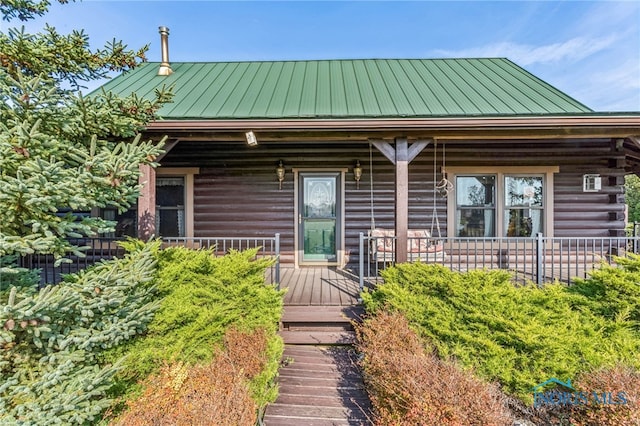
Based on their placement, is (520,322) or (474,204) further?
(474,204)

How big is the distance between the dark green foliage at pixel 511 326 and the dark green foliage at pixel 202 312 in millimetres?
1341

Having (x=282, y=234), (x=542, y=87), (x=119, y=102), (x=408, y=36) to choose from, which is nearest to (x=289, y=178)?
(x=282, y=234)

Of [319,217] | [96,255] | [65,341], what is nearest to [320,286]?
[319,217]

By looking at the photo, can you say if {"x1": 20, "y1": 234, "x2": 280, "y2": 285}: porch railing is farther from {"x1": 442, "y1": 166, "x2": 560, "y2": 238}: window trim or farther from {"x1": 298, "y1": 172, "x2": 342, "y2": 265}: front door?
{"x1": 442, "y1": 166, "x2": 560, "y2": 238}: window trim

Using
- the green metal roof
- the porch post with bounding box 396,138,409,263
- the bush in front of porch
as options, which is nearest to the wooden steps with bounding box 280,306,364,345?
the bush in front of porch

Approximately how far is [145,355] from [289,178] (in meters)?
3.97

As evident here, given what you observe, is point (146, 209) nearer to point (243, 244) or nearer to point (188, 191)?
point (188, 191)

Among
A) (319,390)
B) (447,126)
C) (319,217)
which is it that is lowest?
(319,390)

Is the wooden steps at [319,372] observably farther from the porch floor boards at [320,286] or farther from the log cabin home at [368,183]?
the log cabin home at [368,183]

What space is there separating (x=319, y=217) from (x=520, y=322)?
386 cm

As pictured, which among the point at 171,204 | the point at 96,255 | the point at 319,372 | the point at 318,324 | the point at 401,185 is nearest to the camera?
the point at 319,372

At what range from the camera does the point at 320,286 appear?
15.4ft

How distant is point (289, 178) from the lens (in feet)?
19.5

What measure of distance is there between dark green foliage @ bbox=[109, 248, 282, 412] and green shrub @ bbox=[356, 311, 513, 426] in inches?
39.4
